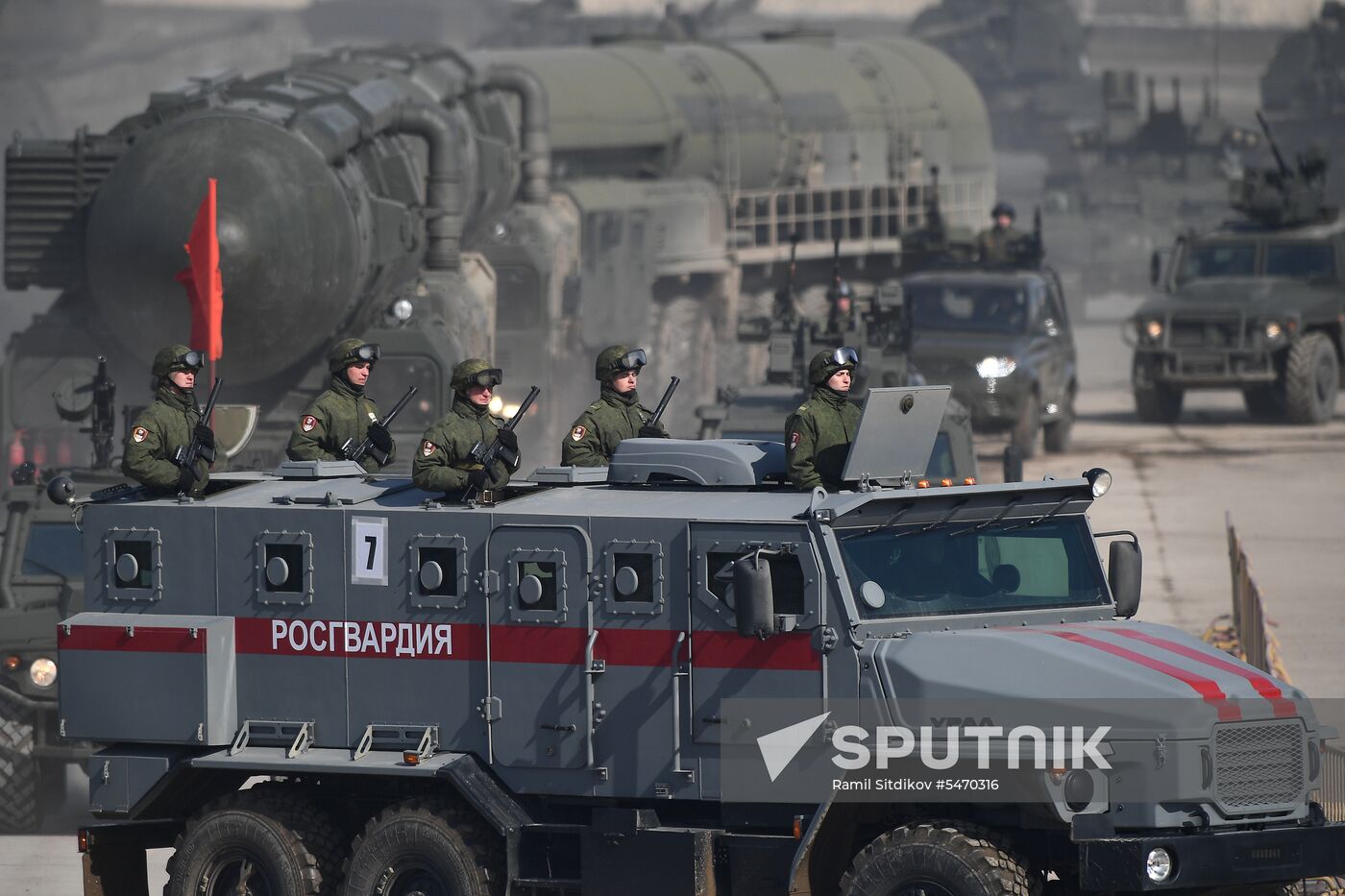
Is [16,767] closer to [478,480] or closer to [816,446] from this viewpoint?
[478,480]

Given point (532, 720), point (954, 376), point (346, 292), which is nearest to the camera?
point (532, 720)

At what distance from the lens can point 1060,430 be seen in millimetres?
30500

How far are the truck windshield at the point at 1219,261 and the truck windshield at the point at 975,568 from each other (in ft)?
79.3

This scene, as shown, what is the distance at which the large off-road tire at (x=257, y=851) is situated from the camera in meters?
11.1

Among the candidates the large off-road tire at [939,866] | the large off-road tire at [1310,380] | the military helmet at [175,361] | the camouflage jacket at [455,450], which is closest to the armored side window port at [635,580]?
the camouflage jacket at [455,450]

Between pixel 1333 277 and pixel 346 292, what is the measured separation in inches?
616

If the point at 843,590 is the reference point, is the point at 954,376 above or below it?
above

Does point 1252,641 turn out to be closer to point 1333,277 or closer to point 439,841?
point 439,841

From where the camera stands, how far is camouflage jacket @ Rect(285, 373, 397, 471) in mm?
13195

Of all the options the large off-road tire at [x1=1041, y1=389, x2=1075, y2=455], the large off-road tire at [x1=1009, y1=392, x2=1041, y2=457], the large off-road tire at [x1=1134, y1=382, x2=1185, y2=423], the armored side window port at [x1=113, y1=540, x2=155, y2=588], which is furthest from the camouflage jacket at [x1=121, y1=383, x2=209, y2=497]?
the large off-road tire at [x1=1134, y1=382, x2=1185, y2=423]

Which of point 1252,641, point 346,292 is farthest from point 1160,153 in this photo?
point 1252,641

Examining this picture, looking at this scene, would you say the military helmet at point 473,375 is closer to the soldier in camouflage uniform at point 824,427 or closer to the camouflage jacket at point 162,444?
the camouflage jacket at point 162,444

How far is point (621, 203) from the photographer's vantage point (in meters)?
35.7

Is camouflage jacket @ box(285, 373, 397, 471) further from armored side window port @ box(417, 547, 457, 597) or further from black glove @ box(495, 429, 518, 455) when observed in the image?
armored side window port @ box(417, 547, 457, 597)
